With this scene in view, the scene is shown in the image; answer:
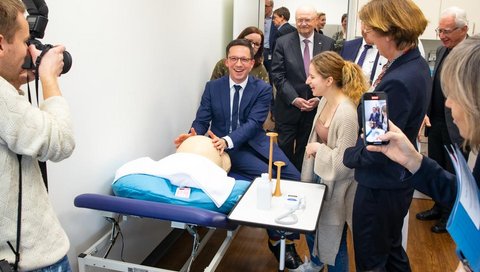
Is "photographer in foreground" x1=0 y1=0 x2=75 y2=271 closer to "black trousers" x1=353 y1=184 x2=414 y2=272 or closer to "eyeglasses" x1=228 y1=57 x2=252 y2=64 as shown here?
"black trousers" x1=353 y1=184 x2=414 y2=272

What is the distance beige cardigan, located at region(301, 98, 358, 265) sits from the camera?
78.0 inches

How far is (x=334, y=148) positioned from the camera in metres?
2.04

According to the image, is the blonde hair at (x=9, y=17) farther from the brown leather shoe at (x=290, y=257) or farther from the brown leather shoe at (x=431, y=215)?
the brown leather shoe at (x=431, y=215)

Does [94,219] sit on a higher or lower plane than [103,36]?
lower

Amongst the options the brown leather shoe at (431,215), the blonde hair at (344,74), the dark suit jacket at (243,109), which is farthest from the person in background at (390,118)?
the brown leather shoe at (431,215)

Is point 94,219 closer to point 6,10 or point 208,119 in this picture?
point 208,119

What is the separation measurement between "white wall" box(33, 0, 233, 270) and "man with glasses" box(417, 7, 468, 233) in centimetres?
180

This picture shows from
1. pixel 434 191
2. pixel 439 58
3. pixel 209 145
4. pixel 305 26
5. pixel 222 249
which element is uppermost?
pixel 305 26

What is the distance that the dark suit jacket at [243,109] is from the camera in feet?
9.16

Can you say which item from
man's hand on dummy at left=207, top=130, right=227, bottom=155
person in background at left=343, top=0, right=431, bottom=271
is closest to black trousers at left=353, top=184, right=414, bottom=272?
person in background at left=343, top=0, right=431, bottom=271

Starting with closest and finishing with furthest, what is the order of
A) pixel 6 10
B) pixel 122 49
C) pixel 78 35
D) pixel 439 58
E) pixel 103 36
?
1. pixel 6 10
2. pixel 78 35
3. pixel 103 36
4. pixel 122 49
5. pixel 439 58

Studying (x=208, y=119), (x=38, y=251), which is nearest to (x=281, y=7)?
(x=208, y=119)

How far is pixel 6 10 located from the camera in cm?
96

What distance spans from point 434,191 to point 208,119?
5.85ft
